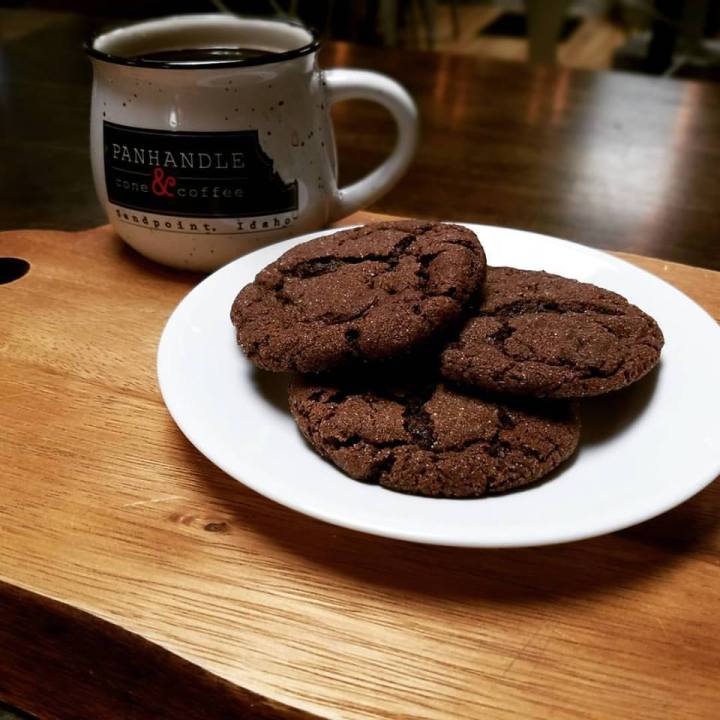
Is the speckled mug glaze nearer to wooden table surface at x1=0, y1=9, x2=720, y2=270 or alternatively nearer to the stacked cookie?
the stacked cookie

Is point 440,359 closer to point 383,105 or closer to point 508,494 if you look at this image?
point 508,494

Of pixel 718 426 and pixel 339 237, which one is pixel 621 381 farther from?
pixel 339 237

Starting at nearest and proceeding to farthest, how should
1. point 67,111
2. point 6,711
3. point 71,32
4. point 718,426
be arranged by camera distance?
point 718,426 < point 6,711 < point 67,111 < point 71,32

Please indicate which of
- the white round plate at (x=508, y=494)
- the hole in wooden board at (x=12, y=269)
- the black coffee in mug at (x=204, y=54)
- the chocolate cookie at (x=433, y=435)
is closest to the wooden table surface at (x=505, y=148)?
the hole in wooden board at (x=12, y=269)

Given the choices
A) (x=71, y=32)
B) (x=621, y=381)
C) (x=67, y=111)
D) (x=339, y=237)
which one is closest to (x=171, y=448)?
(x=339, y=237)

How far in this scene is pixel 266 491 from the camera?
527 mm

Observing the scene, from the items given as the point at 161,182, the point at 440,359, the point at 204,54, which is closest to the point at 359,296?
the point at 440,359

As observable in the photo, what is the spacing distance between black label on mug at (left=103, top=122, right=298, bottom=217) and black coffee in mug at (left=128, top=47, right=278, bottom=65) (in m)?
0.14

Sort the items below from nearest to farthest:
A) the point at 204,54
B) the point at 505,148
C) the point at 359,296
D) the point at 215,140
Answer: the point at 359,296, the point at 215,140, the point at 204,54, the point at 505,148

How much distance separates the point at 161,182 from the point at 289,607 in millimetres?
498

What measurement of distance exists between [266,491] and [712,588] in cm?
30

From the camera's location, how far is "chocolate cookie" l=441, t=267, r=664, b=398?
583 millimetres

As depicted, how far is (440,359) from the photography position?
609 mm

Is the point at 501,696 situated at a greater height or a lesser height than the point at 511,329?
lesser
